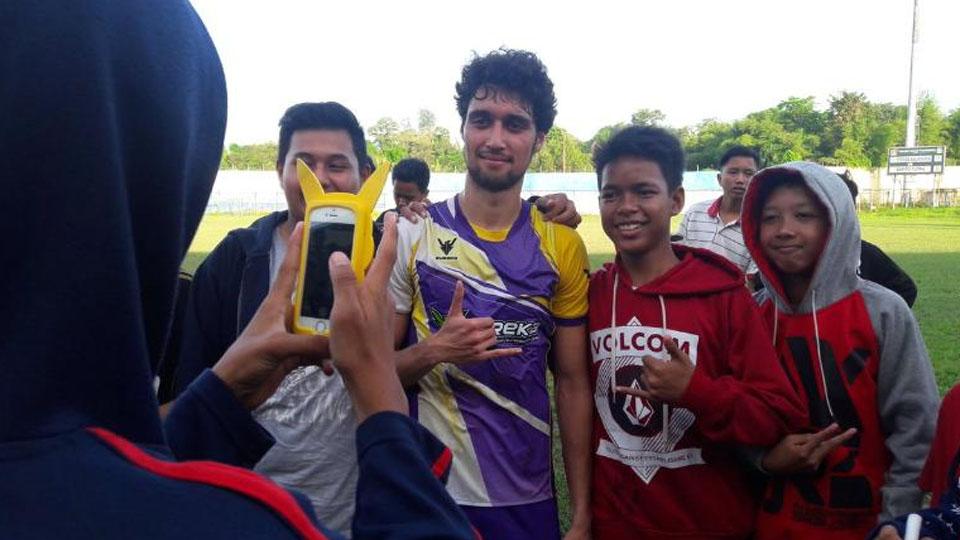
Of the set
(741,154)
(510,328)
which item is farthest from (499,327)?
(741,154)

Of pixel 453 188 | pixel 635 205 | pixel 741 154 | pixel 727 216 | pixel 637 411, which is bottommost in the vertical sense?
pixel 453 188

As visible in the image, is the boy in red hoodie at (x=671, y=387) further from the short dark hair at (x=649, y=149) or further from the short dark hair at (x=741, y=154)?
the short dark hair at (x=741, y=154)

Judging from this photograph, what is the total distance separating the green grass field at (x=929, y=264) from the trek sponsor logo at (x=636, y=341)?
153 cm

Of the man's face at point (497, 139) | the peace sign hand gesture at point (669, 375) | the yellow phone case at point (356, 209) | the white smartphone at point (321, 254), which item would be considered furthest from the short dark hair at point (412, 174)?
the white smartphone at point (321, 254)

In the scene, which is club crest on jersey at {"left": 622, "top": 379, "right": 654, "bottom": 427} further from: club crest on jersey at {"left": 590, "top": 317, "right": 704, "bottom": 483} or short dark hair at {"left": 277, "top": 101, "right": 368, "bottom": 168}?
short dark hair at {"left": 277, "top": 101, "right": 368, "bottom": 168}

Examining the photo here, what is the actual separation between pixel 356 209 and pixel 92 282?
86 cm

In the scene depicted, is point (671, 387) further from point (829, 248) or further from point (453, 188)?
point (453, 188)

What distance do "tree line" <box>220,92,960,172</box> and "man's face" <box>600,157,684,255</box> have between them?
156 feet

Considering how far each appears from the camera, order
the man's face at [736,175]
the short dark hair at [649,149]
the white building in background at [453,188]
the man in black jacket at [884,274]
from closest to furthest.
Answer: the short dark hair at [649,149] → the man in black jacket at [884,274] → the man's face at [736,175] → the white building in background at [453,188]

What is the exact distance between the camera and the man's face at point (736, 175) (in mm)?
5668

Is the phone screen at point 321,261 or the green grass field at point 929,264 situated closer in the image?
the phone screen at point 321,261

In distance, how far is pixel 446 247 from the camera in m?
2.58

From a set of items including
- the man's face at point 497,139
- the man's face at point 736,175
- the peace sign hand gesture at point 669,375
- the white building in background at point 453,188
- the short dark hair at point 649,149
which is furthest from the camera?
the white building in background at point 453,188

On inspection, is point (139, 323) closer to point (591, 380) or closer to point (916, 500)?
point (591, 380)
